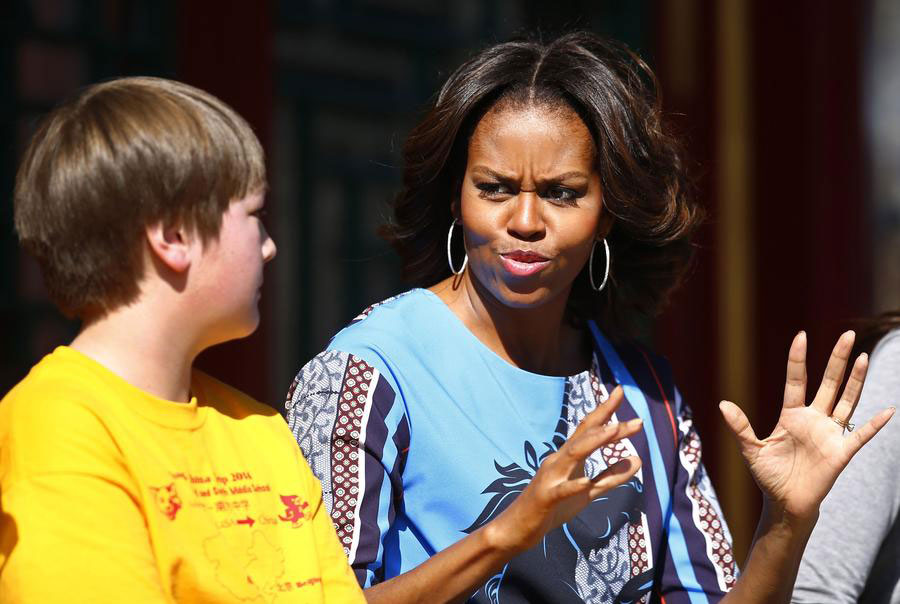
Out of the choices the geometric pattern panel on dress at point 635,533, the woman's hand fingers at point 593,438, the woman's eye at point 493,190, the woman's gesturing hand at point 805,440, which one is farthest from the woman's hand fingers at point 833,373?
the woman's eye at point 493,190

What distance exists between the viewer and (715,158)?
15.2ft

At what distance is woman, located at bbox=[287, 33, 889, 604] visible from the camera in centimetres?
202

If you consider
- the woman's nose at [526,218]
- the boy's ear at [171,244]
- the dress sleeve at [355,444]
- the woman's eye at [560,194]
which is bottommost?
the dress sleeve at [355,444]

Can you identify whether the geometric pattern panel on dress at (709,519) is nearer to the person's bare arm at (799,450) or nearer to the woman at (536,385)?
the woman at (536,385)

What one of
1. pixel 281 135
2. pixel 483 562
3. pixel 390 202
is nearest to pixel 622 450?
pixel 483 562

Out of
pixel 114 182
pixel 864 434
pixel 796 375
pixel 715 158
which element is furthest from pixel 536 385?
pixel 715 158

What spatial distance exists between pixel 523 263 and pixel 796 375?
1.61 feet

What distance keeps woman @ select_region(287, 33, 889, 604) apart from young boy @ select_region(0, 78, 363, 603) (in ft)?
1.29

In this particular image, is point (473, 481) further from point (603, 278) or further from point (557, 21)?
point (557, 21)

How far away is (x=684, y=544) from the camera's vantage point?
91.7 inches

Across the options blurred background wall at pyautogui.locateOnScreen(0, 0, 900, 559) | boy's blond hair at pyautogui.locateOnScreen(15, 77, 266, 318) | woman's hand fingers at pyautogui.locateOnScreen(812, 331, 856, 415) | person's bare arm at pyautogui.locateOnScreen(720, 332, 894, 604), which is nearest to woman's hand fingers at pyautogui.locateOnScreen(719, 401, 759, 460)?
person's bare arm at pyautogui.locateOnScreen(720, 332, 894, 604)

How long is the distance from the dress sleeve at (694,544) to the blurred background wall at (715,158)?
1885 millimetres

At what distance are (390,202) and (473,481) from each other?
0.74 metres

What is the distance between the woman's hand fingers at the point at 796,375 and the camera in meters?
2.02
